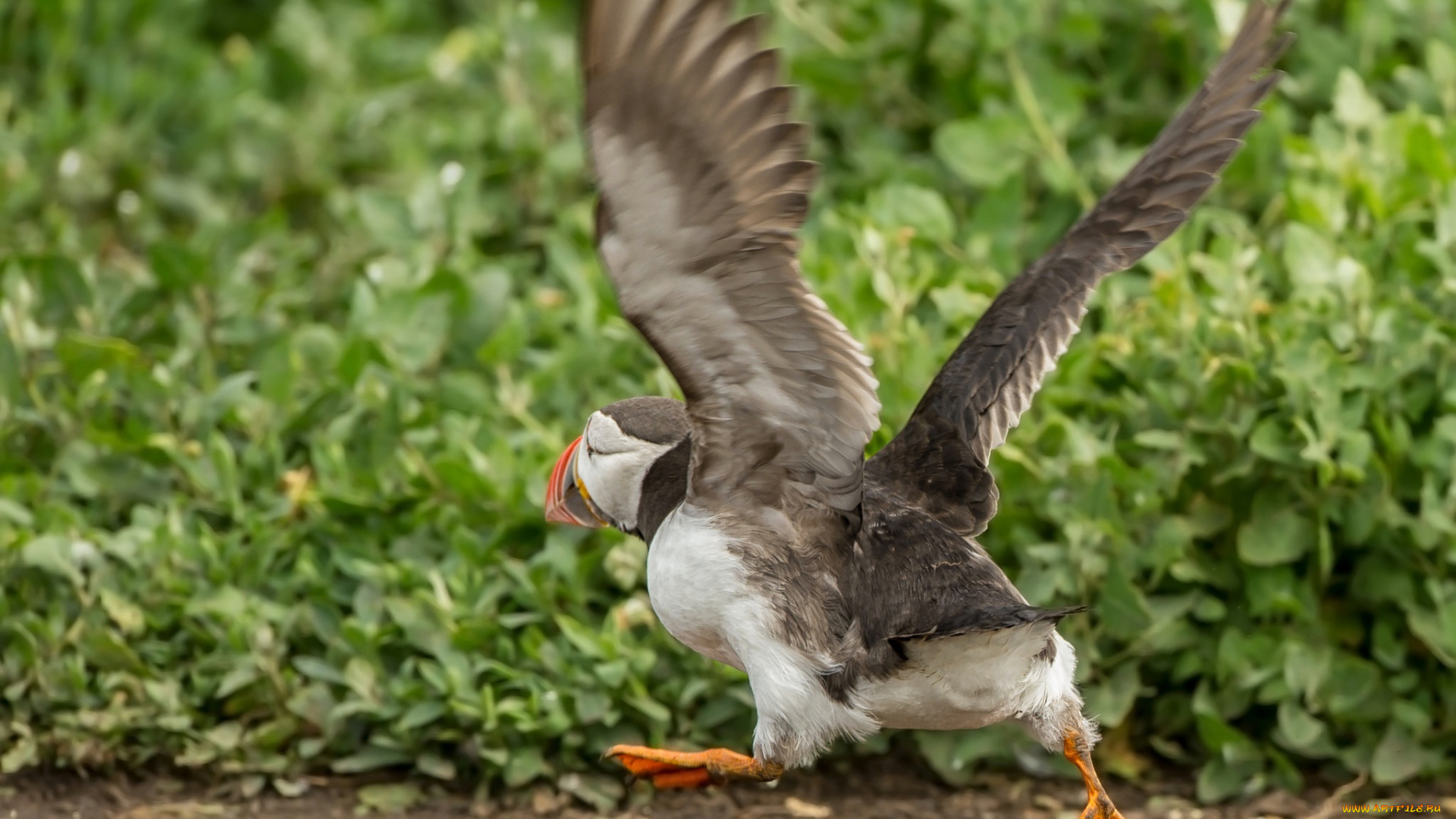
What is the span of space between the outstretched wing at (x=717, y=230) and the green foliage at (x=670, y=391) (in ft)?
3.89

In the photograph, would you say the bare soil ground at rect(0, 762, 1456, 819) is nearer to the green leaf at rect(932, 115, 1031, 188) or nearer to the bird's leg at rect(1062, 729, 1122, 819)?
the bird's leg at rect(1062, 729, 1122, 819)

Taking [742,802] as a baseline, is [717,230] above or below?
above

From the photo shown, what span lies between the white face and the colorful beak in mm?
55

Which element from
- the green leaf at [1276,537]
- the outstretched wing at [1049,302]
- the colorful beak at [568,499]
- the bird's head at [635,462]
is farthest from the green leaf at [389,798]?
the green leaf at [1276,537]

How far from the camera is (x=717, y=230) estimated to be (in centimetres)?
335

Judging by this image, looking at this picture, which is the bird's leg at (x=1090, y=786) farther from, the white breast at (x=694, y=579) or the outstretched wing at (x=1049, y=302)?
the white breast at (x=694, y=579)

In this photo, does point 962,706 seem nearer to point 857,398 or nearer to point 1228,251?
point 857,398

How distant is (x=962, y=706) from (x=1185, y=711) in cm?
130

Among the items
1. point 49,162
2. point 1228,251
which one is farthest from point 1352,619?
point 49,162

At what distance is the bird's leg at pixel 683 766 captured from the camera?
13.3 ft

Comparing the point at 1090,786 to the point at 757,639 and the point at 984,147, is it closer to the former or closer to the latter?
the point at 757,639

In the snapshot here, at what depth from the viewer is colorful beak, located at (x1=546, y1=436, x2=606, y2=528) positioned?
4.42 m

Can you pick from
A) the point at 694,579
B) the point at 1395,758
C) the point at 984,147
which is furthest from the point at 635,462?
the point at 984,147

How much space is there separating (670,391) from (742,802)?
130 centimetres
